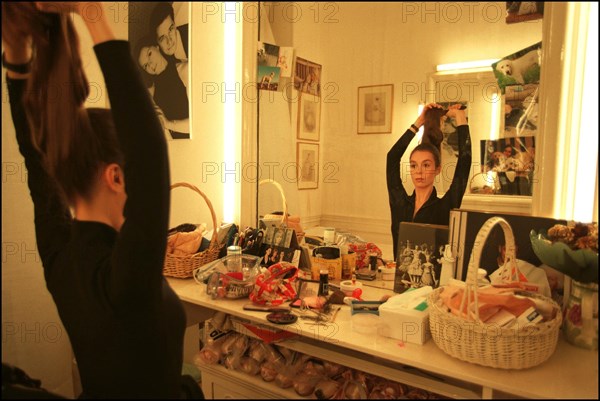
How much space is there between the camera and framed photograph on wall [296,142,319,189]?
1.65m

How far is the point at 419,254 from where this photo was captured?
142cm

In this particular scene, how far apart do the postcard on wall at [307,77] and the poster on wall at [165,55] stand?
43cm

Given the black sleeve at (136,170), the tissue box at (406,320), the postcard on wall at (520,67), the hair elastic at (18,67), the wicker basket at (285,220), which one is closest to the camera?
the black sleeve at (136,170)

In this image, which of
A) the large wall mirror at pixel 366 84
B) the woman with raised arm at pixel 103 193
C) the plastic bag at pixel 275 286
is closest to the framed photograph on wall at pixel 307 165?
the large wall mirror at pixel 366 84

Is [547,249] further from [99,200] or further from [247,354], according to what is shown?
[99,200]

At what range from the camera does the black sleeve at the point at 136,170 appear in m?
0.71

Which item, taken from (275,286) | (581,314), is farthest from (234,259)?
(581,314)

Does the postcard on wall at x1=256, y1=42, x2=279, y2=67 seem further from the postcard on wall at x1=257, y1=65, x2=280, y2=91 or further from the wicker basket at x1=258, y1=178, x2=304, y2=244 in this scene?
the wicker basket at x1=258, y1=178, x2=304, y2=244

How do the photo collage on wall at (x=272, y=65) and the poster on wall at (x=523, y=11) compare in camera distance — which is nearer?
the poster on wall at (x=523, y=11)

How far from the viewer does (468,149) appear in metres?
1.35

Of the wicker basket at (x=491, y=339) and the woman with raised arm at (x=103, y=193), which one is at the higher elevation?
the woman with raised arm at (x=103, y=193)

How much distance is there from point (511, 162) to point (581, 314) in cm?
47

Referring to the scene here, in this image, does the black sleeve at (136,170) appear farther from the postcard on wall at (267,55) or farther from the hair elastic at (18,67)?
the postcard on wall at (267,55)

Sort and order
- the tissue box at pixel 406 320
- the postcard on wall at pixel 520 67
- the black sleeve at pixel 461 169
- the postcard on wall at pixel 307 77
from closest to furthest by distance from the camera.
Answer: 1. the tissue box at pixel 406 320
2. the postcard on wall at pixel 520 67
3. the black sleeve at pixel 461 169
4. the postcard on wall at pixel 307 77
